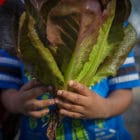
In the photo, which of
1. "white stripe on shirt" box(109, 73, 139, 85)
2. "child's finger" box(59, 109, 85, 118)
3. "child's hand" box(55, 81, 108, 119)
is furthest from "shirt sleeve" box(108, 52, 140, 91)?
"child's finger" box(59, 109, 85, 118)

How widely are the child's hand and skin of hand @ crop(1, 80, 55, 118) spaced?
0.12 ft

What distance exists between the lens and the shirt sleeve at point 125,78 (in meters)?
1.42

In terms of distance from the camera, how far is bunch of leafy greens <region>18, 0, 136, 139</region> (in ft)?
3.09

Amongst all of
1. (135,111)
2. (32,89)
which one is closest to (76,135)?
(32,89)

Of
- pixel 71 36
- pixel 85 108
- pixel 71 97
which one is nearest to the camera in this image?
pixel 71 36

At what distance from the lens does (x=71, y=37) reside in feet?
3.20

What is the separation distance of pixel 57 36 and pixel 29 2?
0.33ft

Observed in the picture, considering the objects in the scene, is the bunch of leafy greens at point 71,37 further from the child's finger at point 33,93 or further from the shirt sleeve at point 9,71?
the shirt sleeve at point 9,71

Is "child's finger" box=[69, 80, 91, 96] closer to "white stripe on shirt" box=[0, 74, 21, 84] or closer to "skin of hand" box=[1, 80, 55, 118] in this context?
"skin of hand" box=[1, 80, 55, 118]

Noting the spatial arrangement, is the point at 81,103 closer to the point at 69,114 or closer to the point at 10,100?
the point at 69,114

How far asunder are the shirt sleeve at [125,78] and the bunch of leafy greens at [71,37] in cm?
31

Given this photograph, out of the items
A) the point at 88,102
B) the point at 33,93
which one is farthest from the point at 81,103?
the point at 33,93

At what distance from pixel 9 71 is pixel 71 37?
467 millimetres

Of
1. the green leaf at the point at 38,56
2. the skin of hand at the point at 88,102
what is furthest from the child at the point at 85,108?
the green leaf at the point at 38,56
